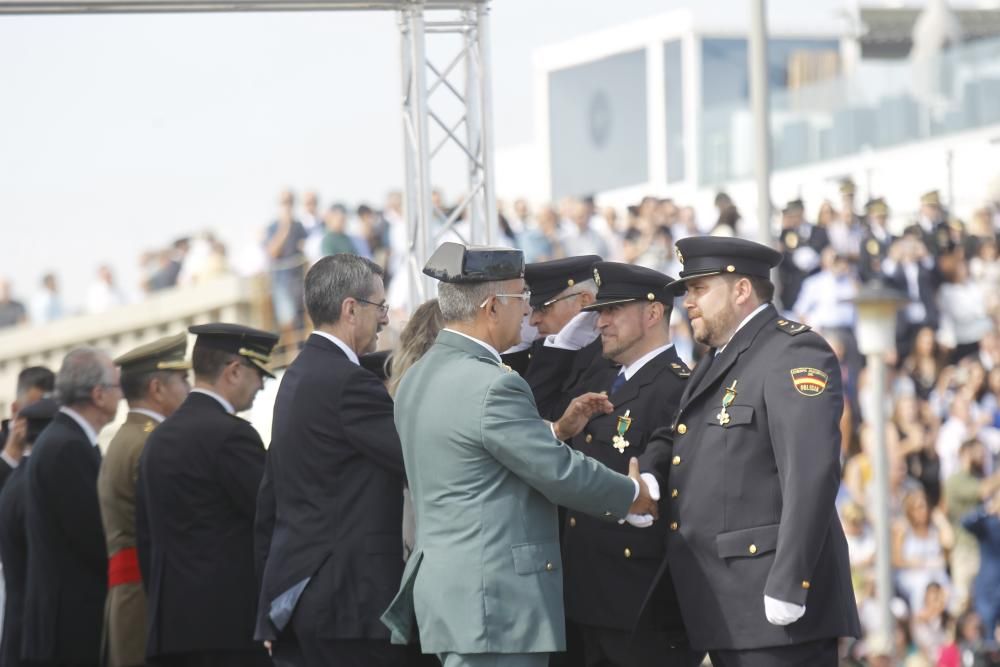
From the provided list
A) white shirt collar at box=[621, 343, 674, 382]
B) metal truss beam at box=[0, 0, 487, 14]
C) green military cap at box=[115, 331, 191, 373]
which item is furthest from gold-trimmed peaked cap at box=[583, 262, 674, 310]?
metal truss beam at box=[0, 0, 487, 14]

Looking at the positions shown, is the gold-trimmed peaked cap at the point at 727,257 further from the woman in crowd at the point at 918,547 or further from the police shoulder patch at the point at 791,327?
the woman in crowd at the point at 918,547

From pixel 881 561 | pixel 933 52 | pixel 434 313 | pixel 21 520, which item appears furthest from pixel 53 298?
pixel 933 52

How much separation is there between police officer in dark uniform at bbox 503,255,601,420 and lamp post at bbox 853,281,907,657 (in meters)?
6.00

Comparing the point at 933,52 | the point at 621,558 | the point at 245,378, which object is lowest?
the point at 621,558

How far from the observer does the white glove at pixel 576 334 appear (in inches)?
263

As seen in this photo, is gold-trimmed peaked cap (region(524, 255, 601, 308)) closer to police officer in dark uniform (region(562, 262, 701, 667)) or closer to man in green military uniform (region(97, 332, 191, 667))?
police officer in dark uniform (region(562, 262, 701, 667))

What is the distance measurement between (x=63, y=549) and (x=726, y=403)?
11.0ft

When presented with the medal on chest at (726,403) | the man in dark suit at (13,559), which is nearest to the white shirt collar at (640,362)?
the medal on chest at (726,403)

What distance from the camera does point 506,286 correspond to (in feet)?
17.8

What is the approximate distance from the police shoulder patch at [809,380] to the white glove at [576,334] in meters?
1.40

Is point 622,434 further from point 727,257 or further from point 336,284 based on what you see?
point 336,284

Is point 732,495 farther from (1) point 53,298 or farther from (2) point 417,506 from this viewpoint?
(1) point 53,298

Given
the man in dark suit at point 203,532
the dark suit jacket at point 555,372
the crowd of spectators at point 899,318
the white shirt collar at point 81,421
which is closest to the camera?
the dark suit jacket at point 555,372

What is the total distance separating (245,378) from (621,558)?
1.83m
